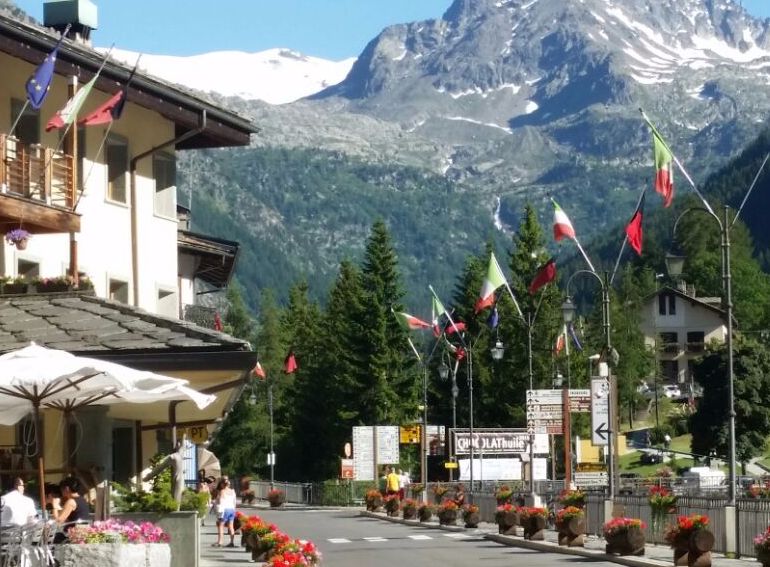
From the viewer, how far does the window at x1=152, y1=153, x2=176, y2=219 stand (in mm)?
34844

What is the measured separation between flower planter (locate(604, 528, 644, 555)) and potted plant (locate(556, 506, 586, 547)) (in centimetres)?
Answer: 370

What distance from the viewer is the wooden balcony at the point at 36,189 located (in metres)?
27.4

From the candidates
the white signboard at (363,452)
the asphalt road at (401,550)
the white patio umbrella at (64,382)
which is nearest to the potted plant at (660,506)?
the asphalt road at (401,550)

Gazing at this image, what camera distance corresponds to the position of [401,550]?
37781 mm

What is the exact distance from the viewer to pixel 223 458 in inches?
5340

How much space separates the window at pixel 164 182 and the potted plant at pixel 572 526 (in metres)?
10.7

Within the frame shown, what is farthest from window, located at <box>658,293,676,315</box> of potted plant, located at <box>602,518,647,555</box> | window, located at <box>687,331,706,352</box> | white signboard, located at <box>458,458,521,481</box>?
potted plant, located at <box>602,518,647,555</box>

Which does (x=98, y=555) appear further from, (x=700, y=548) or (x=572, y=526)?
(x=572, y=526)

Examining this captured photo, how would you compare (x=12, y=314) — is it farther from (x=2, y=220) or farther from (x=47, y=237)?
(x=47, y=237)

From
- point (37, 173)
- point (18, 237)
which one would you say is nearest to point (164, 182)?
point (37, 173)

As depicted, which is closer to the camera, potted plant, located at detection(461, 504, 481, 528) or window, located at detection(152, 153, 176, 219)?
window, located at detection(152, 153, 176, 219)

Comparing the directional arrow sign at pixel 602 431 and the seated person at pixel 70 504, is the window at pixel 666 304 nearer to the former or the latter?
the directional arrow sign at pixel 602 431

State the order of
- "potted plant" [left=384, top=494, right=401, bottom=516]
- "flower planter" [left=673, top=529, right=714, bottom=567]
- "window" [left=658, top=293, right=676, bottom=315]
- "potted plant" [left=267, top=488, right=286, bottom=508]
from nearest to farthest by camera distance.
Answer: "flower planter" [left=673, top=529, right=714, bottom=567] < "potted plant" [left=384, top=494, right=401, bottom=516] < "potted plant" [left=267, top=488, right=286, bottom=508] < "window" [left=658, top=293, right=676, bottom=315]

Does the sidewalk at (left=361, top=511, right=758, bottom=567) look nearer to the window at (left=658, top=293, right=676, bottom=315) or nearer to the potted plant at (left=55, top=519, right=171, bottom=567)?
the potted plant at (left=55, top=519, right=171, bottom=567)
